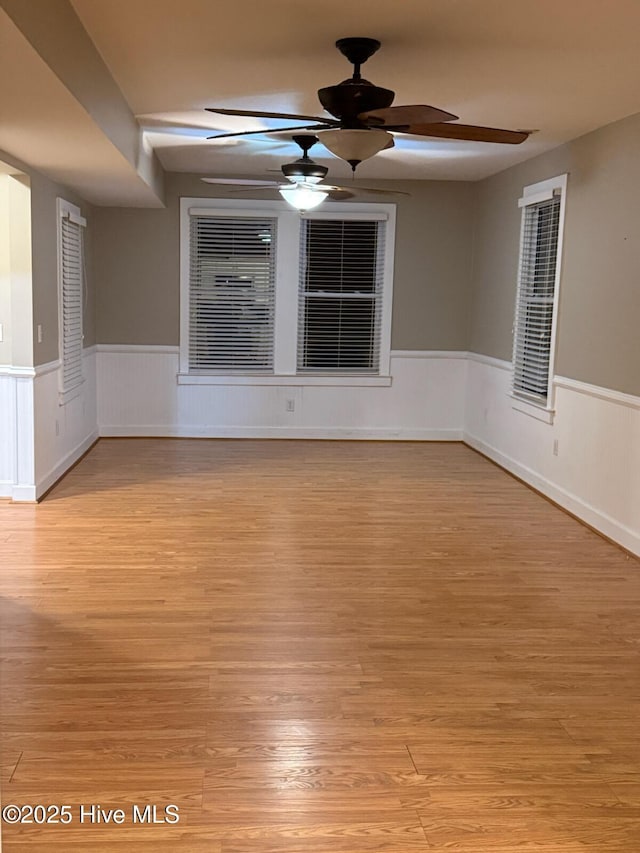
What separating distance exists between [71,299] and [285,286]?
2.12 m

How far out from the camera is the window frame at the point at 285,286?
25.1ft

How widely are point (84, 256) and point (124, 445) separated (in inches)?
67.5

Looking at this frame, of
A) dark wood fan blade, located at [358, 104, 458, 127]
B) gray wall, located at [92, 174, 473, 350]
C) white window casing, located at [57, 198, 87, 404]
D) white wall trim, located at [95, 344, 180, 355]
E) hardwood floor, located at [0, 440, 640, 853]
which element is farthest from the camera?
white wall trim, located at [95, 344, 180, 355]

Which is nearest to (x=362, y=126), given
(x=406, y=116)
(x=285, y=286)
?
(x=406, y=116)

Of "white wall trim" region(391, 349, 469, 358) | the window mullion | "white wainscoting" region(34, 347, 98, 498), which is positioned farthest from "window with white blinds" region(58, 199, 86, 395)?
"white wall trim" region(391, 349, 469, 358)

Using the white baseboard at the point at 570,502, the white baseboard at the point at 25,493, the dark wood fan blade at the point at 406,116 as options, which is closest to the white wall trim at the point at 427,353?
the white baseboard at the point at 570,502

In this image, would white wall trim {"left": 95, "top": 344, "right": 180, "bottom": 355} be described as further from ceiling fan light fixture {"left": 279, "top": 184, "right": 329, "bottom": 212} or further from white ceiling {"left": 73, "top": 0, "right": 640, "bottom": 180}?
white ceiling {"left": 73, "top": 0, "right": 640, "bottom": 180}

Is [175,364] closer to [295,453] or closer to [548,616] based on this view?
[295,453]

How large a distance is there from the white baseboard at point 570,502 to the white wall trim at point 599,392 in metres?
0.70

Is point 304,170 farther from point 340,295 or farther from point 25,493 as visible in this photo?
point 25,493

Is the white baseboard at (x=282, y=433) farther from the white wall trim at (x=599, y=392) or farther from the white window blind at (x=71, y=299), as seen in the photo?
the white wall trim at (x=599, y=392)

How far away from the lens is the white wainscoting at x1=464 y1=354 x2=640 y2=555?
186 inches

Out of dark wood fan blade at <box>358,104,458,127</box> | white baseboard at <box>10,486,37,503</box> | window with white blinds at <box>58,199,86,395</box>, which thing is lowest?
white baseboard at <box>10,486,37,503</box>

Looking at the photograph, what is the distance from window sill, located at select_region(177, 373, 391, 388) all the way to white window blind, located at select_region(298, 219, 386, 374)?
101mm
